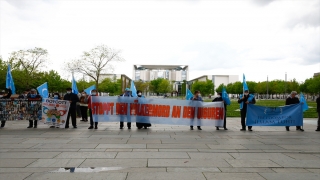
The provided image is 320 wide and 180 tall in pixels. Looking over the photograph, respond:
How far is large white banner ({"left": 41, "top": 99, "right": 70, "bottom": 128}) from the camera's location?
13.0m

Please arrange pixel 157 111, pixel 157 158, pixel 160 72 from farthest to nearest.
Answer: pixel 160 72, pixel 157 111, pixel 157 158

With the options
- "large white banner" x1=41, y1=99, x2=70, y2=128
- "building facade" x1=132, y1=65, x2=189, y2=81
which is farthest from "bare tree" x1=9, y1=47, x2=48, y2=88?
"building facade" x1=132, y1=65, x2=189, y2=81

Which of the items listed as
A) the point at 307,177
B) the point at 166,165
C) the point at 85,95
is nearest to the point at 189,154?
the point at 166,165

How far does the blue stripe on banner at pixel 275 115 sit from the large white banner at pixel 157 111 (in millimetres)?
1336

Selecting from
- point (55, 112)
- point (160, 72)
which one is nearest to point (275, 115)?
point (55, 112)

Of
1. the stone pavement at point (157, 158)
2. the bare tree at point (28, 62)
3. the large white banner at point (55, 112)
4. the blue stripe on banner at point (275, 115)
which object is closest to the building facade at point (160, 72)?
the bare tree at point (28, 62)

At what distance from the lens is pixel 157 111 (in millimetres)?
13094

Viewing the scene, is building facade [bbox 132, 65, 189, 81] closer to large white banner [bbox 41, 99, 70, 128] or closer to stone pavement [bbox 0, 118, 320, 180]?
large white banner [bbox 41, 99, 70, 128]

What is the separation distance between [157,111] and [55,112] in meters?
4.58

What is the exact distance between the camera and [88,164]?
6.26 m

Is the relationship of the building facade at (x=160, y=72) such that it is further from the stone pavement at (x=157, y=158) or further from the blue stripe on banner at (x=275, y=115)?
the stone pavement at (x=157, y=158)

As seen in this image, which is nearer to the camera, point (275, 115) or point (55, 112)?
point (275, 115)

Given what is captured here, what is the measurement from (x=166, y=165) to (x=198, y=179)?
1.12m

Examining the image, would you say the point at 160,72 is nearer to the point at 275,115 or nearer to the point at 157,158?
the point at 275,115
